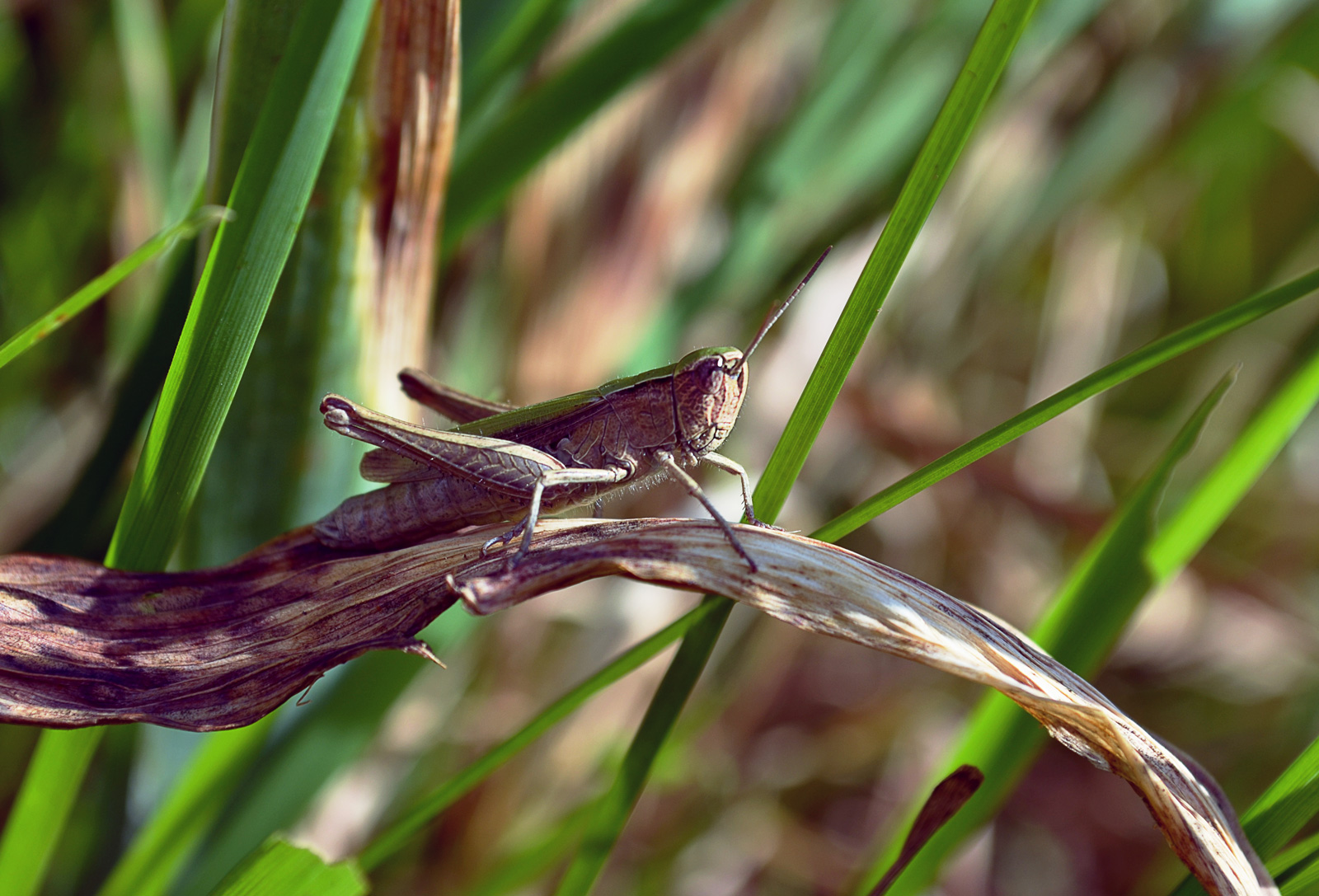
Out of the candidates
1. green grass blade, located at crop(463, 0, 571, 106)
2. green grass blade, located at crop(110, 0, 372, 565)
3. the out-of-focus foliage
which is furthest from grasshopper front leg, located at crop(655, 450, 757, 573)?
green grass blade, located at crop(463, 0, 571, 106)

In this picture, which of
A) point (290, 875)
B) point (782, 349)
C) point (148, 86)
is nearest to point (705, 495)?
point (290, 875)

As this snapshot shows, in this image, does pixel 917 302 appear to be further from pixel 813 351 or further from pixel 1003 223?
pixel 813 351

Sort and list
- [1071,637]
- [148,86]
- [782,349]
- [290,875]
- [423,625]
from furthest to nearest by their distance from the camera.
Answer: [782,349]
[148,86]
[1071,637]
[423,625]
[290,875]

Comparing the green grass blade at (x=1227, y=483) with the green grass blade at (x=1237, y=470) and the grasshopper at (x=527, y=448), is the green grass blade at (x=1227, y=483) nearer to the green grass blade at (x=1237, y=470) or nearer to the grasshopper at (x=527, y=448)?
the green grass blade at (x=1237, y=470)

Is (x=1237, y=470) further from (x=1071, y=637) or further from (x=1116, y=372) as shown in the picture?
(x=1116, y=372)

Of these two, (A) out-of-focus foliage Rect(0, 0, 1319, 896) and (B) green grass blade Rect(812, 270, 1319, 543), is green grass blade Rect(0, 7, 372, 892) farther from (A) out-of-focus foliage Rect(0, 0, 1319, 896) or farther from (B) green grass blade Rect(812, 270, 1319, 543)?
(B) green grass blade Rect(812, 270, 1319, 543)
